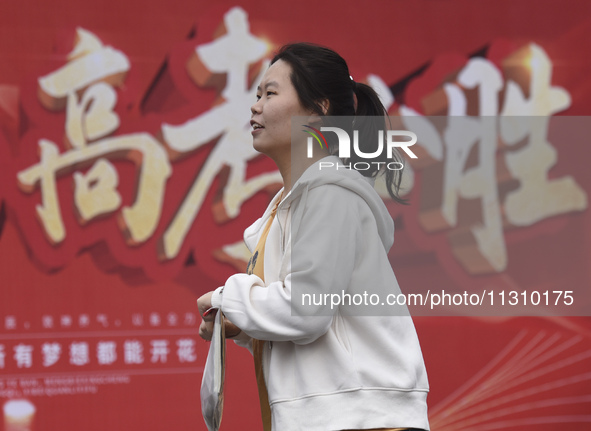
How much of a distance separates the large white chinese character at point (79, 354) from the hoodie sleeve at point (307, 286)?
1674 mm

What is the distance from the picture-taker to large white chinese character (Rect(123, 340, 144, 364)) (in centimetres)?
265

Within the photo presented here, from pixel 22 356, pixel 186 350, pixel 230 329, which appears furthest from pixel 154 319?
pixel 230 329

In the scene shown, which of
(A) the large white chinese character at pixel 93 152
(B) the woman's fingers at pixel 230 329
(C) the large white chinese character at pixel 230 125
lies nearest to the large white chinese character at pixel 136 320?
(A) the large white chinese character at pixel 93 152

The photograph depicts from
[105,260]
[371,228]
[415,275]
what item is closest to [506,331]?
[415,275]

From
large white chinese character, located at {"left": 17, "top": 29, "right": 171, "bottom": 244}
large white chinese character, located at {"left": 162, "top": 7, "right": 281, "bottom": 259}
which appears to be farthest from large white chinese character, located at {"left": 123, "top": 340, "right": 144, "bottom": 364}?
large white chinese character, located at {"left": 162, "top": 7, "right": 281, "bottom": 259}

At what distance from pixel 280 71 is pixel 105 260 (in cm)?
161

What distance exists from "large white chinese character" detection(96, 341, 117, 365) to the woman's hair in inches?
63.4

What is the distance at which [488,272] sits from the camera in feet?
9.74

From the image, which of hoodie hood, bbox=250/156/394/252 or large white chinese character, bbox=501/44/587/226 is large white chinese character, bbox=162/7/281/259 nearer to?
large white chinese character, bbox=501/44/587/226

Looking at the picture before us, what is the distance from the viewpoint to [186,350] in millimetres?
2707

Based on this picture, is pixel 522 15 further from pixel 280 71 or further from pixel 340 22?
pixel 280 71

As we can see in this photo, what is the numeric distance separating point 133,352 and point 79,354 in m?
0.19

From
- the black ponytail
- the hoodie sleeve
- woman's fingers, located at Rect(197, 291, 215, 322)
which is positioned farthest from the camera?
the black ponytail

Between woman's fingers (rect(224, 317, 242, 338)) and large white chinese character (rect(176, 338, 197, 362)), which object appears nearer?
woman's fingers (rect(224, 317, 242, 338))
